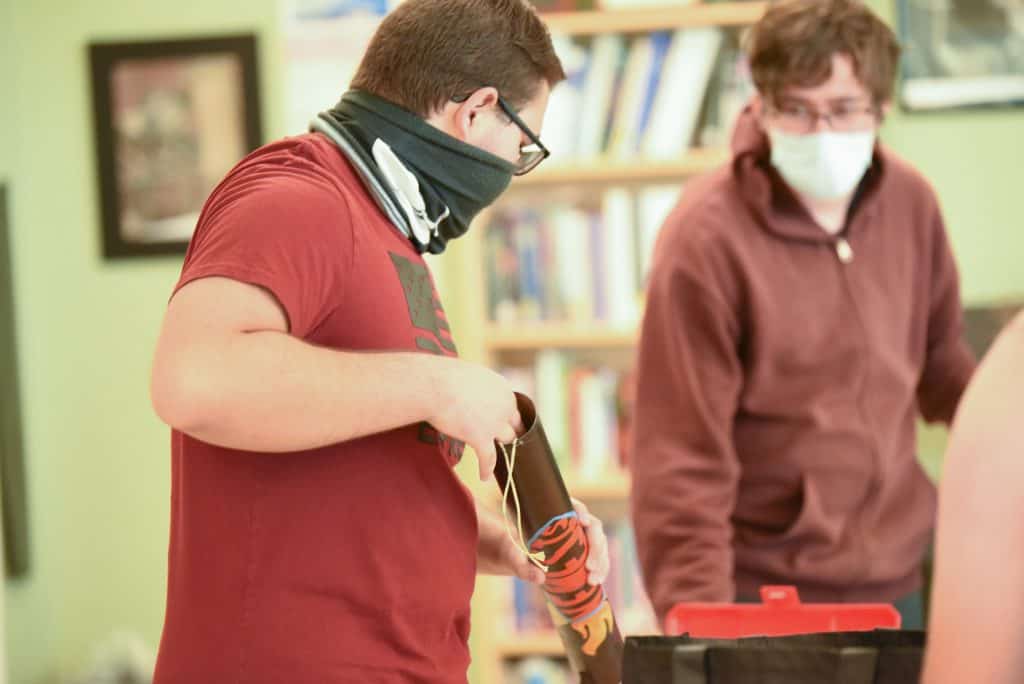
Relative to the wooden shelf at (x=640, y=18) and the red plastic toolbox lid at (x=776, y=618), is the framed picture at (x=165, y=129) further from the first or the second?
the red plastic toolbox lid at (x=776, y=618)

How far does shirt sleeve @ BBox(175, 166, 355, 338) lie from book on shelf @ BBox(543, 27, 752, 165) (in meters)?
1.95

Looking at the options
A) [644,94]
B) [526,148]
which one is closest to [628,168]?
[644,94]

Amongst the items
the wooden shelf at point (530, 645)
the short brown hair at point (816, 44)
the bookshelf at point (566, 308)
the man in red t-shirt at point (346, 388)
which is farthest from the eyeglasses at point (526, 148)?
the wooden shelf at point (530, 645)

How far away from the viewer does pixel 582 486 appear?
3.12 meters

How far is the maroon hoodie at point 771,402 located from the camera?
192 cm

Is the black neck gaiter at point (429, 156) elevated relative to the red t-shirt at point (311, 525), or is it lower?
elevated

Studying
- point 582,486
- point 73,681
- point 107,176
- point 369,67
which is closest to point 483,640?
point 582,486

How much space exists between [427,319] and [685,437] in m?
0.74

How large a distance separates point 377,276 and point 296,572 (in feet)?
0.92

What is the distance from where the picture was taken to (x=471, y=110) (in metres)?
1.34

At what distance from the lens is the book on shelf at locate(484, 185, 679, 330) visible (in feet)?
10.3

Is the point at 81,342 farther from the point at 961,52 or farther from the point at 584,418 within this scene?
the point at 961,52

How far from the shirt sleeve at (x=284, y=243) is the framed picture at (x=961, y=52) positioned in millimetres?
2303

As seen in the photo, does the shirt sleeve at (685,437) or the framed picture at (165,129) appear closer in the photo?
the shirt sleeve at (685,437)
